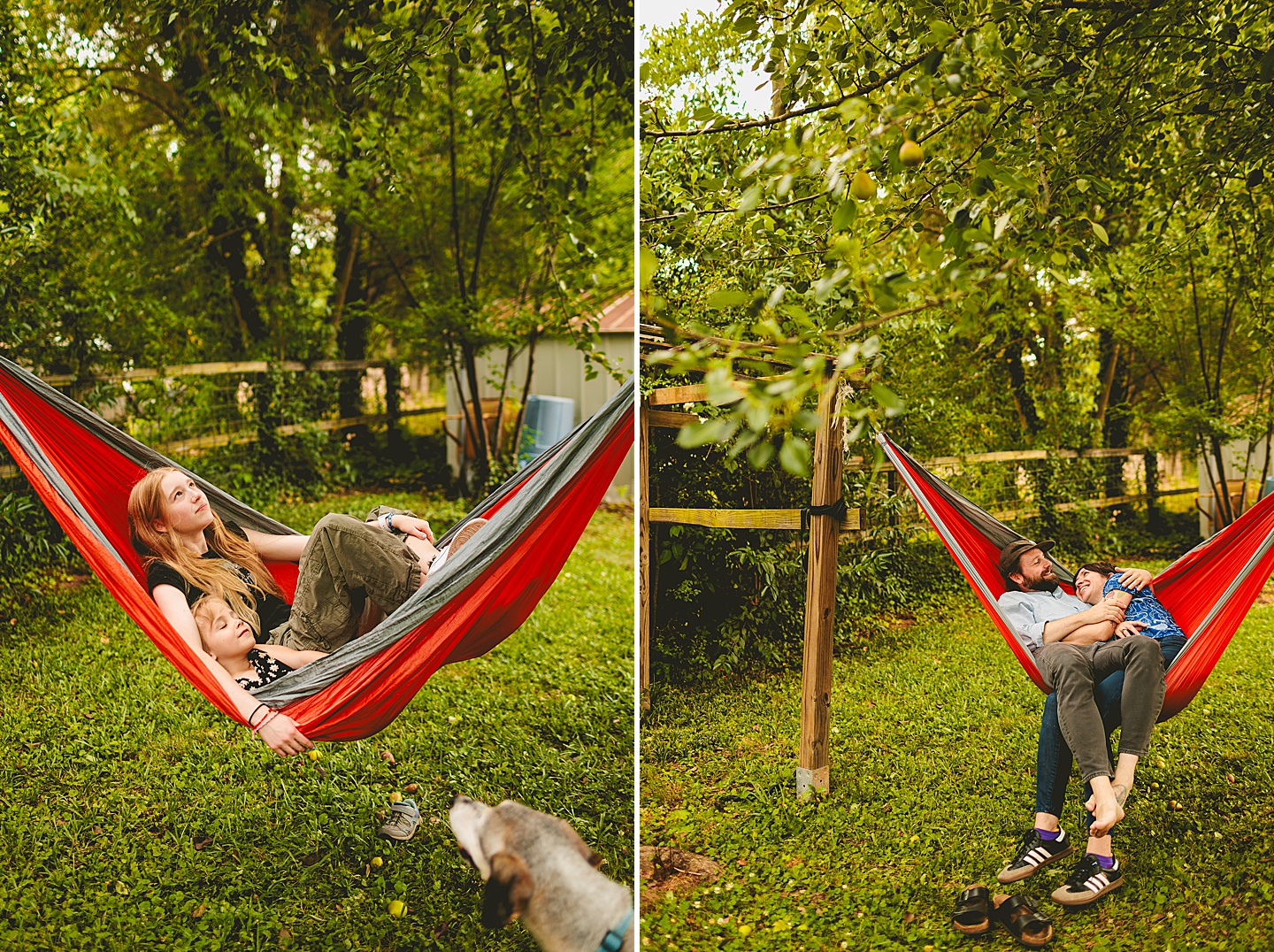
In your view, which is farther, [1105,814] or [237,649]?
[237,649]

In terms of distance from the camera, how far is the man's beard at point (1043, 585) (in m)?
2.07

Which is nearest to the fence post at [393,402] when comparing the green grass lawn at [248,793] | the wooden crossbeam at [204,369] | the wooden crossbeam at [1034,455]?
the wooden crossbeam at [204,369]

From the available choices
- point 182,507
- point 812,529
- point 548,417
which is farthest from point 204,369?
point 812,529

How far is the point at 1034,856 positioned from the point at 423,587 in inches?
55.7

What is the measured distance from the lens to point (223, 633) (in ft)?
5.86

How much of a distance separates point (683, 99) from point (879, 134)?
1.21 meters

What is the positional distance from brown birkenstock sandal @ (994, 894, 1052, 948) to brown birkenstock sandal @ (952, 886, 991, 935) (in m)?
0.04

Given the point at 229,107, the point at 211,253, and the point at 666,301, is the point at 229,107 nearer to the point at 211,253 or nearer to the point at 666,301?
the point at 211,253

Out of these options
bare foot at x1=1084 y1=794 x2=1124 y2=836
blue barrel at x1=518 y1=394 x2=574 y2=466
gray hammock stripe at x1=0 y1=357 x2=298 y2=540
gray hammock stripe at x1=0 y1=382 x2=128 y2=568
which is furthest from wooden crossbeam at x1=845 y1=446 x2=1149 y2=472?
gray hammock stripe at x1=0 y1=382 x2=128 y2=568

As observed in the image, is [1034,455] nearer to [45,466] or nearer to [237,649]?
[237,649]

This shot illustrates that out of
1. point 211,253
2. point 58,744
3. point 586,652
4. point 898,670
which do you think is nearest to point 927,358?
point 898,670

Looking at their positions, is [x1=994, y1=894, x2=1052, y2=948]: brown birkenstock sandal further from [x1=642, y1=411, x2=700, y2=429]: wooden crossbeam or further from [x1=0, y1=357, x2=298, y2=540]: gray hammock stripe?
[x1=0, y1=357, x2=298, y2=540]: gray hammock stripe

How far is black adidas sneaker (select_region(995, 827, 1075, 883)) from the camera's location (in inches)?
72.4

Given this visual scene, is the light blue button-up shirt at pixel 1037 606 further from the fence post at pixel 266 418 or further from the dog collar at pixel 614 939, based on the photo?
the fence post at pixel 266 418
